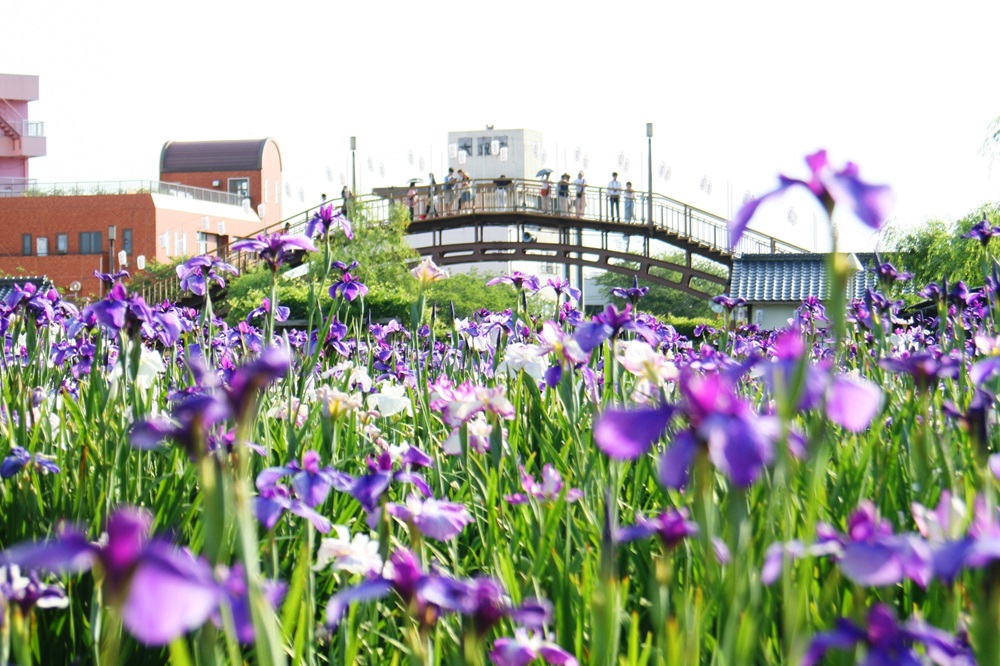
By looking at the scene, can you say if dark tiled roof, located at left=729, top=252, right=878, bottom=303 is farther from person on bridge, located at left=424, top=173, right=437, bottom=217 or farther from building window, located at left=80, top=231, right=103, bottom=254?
building window, located at left=80, top=231, right=103, bottom=254

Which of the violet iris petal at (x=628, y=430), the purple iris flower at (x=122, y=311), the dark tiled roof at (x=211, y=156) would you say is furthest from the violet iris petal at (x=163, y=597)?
the dark tiled roof at (x=211, y=156)

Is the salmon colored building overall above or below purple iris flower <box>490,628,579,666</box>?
above

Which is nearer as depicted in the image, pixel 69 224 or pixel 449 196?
pixel 449 196

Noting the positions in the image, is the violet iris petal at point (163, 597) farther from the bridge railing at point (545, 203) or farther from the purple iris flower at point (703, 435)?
the bridge railing at point (545, 203)

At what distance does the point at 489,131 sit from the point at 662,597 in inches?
2163

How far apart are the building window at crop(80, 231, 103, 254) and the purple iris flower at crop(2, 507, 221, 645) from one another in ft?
138

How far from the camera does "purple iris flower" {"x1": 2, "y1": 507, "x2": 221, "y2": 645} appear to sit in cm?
57

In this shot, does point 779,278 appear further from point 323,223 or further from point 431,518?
point 431,518

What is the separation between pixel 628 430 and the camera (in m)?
0.79

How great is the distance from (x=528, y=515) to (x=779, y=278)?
10.4m

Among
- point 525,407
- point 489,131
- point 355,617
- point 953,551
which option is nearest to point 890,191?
point 953,551

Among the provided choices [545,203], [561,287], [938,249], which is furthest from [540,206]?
[561,287]

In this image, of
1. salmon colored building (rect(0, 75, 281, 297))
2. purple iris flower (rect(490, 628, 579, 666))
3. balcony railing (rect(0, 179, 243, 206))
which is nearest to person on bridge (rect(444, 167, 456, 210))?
salmon colored building (rect(0, 75, 281, 297))

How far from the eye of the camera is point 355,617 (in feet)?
4.55
